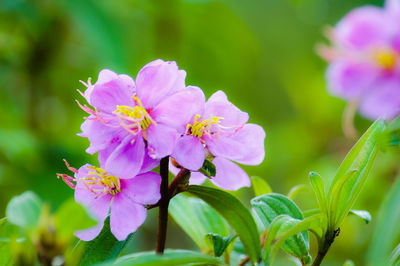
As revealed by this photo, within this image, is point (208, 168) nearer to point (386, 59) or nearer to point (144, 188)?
point (144, 188)

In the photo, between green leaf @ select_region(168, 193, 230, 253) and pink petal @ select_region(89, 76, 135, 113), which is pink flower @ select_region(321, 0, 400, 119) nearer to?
green leaf @ select_region(168, 193, 230, 253)

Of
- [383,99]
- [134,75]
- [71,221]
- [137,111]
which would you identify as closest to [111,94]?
[137,111]

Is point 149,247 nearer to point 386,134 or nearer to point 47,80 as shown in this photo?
point 47,80

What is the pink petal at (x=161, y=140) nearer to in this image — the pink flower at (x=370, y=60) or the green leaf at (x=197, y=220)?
the green leaf at (x=197, y=220)

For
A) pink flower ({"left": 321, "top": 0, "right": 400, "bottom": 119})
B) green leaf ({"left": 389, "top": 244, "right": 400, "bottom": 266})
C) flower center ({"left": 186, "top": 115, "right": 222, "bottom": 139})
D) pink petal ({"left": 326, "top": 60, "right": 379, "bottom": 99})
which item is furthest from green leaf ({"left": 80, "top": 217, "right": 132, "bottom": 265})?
pink petal ({"left": 326, "top": 60, "right": 379, "bottom": 99})

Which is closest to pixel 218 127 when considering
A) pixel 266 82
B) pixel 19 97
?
pixel 19 97

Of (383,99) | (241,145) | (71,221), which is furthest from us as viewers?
(383,99)
